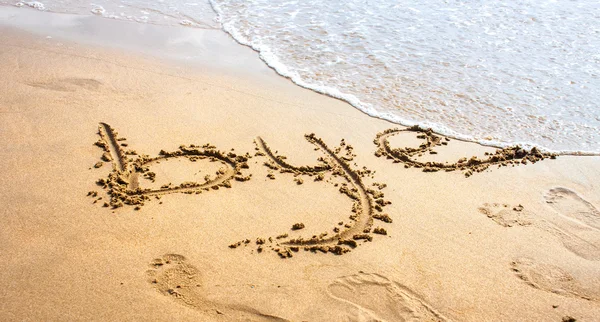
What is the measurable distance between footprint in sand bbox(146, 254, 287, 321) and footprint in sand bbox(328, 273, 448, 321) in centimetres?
47

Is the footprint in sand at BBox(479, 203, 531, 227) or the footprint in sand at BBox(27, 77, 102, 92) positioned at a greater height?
the footprint in sand at BBox(479, 203, 531, 227)

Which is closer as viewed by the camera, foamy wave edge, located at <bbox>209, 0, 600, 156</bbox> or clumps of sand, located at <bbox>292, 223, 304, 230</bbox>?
clumps of sand, located at <bbox>292, 223, 304, 230</bbox>

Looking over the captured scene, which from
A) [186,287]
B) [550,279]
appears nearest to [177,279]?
[186,287]

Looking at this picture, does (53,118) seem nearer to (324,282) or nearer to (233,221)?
(233,221)

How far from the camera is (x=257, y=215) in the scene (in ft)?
11.5

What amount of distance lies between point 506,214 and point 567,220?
0.47m

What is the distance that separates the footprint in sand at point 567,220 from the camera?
3498 millimetres

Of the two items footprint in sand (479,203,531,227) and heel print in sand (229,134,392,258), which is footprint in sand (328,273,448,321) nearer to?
heel print in sand (229,134,392,258)

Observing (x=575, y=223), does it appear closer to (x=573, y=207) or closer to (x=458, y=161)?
(x=573, y=207)

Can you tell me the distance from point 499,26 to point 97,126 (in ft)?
20.4

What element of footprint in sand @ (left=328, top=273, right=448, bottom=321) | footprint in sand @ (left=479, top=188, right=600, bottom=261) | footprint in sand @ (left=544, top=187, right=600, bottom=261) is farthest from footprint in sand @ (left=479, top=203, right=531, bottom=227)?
footprint in sand @ (left=328, top=273, right=448, bottom=321)

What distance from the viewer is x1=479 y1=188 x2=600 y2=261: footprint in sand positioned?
350cm

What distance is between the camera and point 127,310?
2.64 meters

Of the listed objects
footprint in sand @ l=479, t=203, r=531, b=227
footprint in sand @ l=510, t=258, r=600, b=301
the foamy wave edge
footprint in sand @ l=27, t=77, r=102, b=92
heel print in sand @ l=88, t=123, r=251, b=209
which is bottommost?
heel print in sand @ l=88, t=123, r=251, b=209
